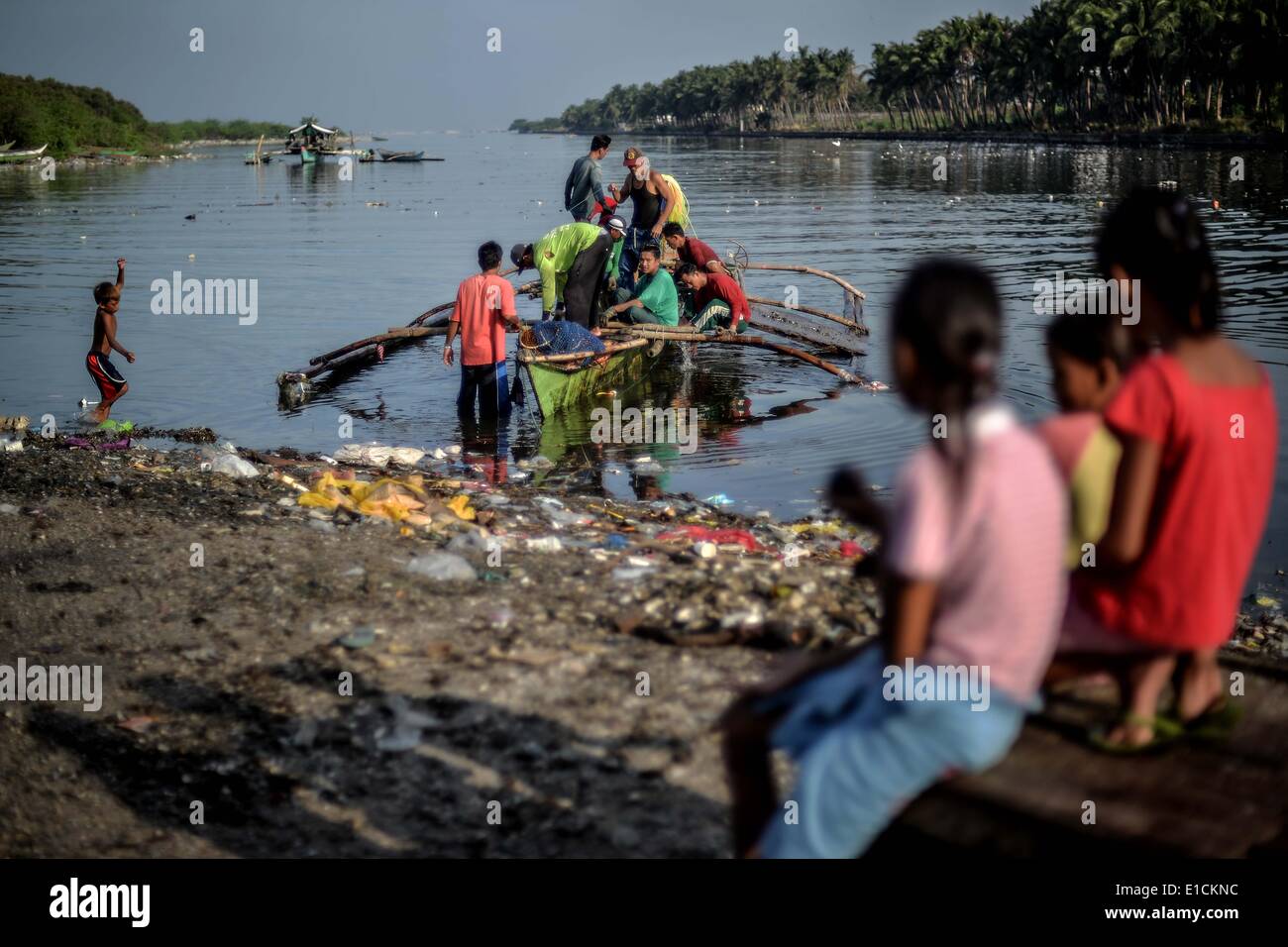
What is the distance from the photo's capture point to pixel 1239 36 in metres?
62.9

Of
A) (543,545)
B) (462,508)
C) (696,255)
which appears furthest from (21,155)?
(543,545)

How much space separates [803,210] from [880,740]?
36.9m

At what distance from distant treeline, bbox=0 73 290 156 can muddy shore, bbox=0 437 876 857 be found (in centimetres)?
7845

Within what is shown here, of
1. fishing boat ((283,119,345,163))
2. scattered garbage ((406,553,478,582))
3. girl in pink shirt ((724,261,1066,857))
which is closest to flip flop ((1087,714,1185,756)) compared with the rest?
girl in pink shirt ((724,261,1066,857))

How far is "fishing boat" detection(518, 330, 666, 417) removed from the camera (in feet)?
37.5

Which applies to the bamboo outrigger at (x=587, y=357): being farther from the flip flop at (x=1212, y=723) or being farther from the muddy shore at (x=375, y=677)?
the flip flop at (x=1212, y=723)

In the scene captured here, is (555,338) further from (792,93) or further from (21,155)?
(792,93)

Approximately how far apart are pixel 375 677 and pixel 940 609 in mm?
3093

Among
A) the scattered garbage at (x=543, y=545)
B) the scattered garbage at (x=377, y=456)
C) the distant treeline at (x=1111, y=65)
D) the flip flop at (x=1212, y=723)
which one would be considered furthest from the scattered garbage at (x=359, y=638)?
the distant treeline at (x=1111, y=65)

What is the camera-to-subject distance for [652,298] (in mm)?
13484

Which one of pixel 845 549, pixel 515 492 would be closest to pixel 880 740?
pixel 845 549

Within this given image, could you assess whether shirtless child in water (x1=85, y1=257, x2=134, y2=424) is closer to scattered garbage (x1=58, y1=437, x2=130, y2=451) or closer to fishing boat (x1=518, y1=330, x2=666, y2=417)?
scattered garbage (x1=58, y1=437, x2=130, y2=451)
